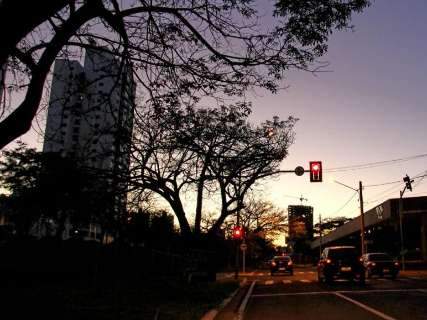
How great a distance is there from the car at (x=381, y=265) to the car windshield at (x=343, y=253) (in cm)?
788

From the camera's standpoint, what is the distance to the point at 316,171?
885 inches

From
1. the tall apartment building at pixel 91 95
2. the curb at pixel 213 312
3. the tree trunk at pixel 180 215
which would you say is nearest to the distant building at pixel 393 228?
the tree trunk at pixel 180 215

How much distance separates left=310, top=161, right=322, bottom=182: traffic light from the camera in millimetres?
22344

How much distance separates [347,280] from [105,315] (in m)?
18.7

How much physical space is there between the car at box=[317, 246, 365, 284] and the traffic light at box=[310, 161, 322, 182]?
19.7 feet

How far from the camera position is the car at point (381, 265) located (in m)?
33.1

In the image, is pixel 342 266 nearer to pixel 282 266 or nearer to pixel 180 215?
pixel 180 215

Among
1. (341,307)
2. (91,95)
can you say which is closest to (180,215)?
(341,307)

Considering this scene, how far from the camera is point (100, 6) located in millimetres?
7930

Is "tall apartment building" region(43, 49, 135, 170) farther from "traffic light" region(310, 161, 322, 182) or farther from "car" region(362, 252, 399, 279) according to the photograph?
"car" region(362, 252, 399, 279)

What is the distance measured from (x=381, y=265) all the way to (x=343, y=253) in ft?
28.9

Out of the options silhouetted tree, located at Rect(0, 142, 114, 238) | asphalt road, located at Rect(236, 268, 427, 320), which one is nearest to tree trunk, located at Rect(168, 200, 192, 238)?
silhouetted tree, located at Rect(0, 142, 114, 238)

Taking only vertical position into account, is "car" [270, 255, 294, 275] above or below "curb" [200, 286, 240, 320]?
above

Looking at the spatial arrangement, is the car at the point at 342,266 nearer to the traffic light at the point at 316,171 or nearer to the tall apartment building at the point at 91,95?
the traffic light at the point at 316,171
